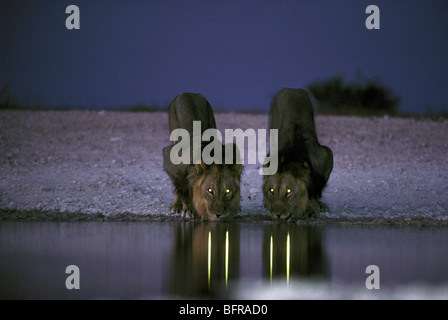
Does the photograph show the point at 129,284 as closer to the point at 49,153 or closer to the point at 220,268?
the point at 220,268

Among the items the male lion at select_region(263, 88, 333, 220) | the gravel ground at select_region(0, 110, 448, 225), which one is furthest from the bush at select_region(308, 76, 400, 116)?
the male lion at select_region(263, 88, 333, 220)

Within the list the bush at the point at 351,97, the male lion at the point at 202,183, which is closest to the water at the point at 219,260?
the male lion at the point at 202,183

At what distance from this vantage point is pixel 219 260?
703cm

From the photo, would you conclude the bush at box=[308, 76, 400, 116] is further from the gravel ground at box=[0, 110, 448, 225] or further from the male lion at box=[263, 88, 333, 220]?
the male lion at box=[263, 88, 333, 220]

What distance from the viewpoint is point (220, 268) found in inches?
259

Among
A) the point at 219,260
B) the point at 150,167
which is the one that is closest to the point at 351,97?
the point at 150,167

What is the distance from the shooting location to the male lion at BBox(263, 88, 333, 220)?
31.6 ft

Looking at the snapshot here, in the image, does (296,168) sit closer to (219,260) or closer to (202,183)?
(202,183)

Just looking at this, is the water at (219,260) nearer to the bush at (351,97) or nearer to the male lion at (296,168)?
the male lion at (296,168)

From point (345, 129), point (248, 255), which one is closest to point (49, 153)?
point (345, 129)

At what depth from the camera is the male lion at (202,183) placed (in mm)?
9492

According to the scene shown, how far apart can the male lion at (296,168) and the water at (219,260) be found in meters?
0.29
